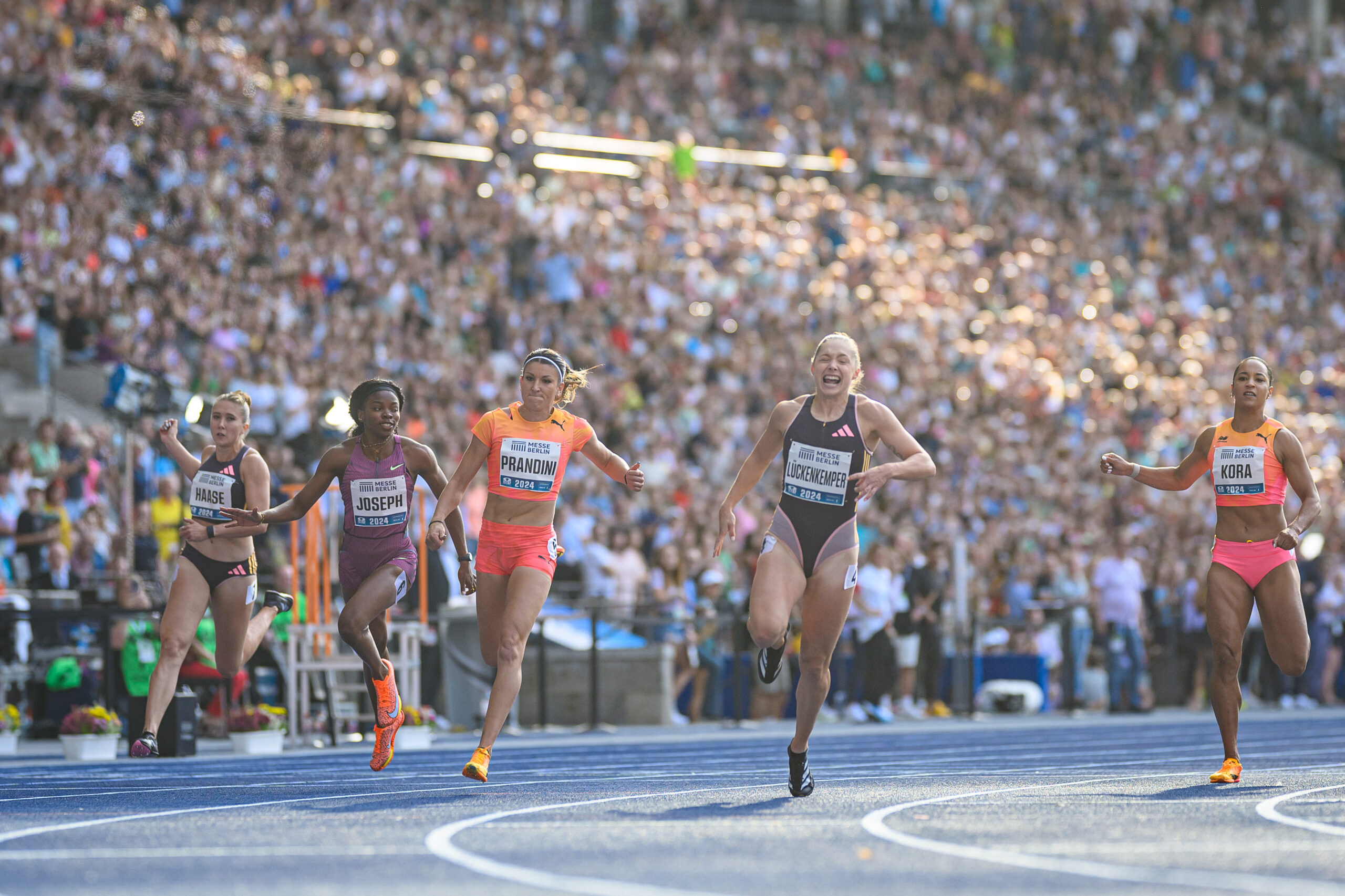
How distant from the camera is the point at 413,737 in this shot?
14117 mm

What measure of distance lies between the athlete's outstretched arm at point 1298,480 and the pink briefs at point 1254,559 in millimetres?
68

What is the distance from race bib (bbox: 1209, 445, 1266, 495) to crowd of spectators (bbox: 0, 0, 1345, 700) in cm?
831

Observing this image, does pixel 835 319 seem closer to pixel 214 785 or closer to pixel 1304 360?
pixel 1304 360

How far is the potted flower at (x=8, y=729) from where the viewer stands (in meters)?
13.6

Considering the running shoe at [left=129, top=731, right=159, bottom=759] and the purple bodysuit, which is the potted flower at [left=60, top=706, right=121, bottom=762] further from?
the purple bodysuit

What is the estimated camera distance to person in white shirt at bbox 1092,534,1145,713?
20.3 m

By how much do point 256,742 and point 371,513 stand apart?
451 cm

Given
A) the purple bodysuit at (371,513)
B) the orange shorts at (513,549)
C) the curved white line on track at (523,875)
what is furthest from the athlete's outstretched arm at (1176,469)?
the curved white line on track at (523,875)

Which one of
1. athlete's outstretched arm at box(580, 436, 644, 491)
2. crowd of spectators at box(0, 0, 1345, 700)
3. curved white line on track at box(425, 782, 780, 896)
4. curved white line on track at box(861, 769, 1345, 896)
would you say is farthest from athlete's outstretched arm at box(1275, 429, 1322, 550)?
crowd of spectators at box(0, 0, 1345, 700)

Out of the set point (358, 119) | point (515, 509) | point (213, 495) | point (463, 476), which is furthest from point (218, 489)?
point (358, 119)

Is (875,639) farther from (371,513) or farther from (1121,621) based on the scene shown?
(371,513)

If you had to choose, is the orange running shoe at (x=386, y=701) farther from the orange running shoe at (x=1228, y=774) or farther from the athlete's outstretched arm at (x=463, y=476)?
the orange running shoe at (x=1228, y=774)

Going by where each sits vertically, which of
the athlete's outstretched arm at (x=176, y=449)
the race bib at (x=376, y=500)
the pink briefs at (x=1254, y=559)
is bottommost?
the pink briefs at (x=1254, y=559)

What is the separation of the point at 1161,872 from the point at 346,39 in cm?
2333
